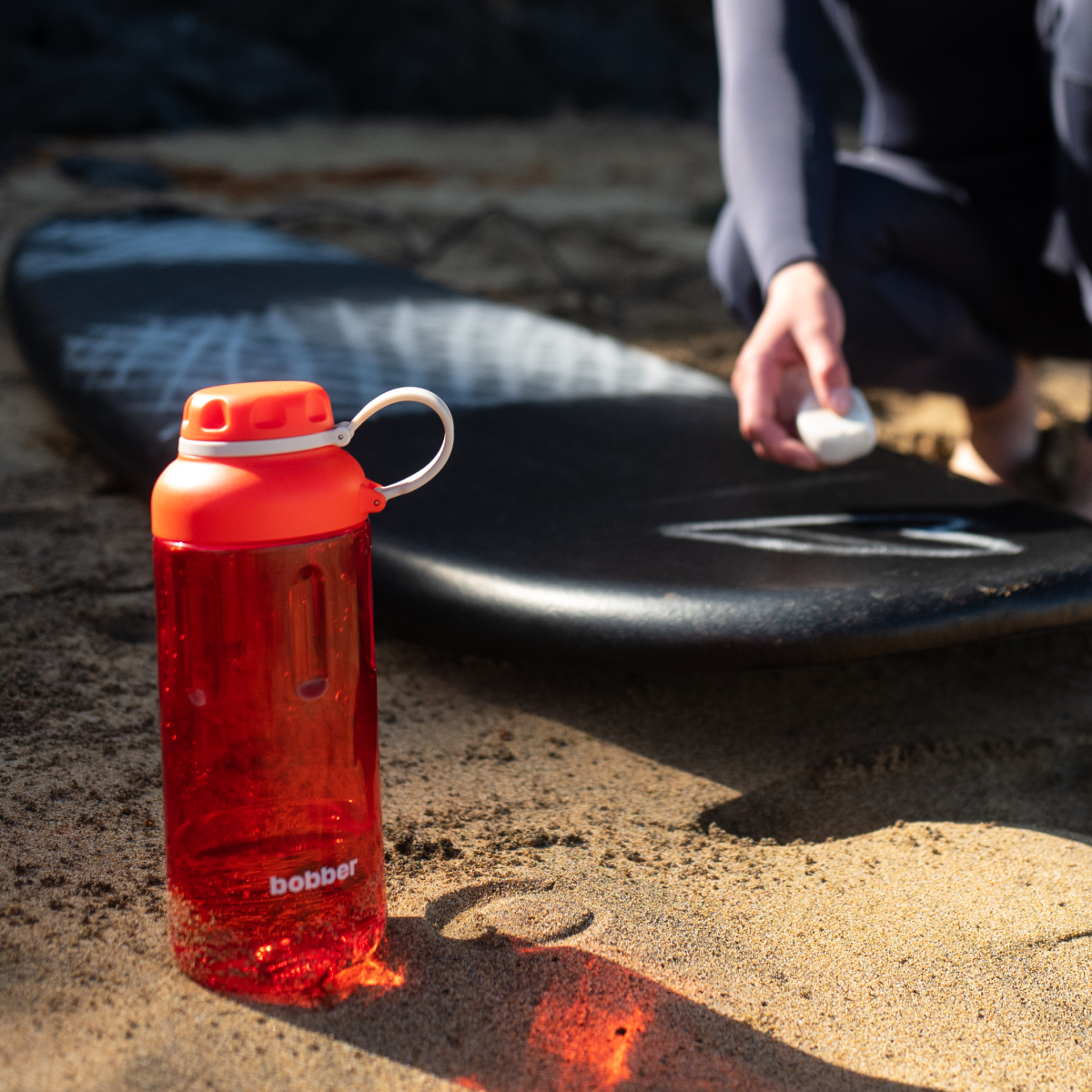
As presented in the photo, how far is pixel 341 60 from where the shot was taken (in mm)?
9109

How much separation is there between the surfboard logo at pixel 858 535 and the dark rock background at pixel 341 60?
6.35 metres

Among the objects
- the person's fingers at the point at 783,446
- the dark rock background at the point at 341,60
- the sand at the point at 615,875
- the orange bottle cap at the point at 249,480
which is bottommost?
the sand at the point at 615,875

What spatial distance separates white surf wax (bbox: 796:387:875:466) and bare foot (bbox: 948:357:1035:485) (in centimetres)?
67

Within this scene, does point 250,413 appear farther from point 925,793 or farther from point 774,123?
point 774,123

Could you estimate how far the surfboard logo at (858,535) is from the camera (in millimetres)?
1102

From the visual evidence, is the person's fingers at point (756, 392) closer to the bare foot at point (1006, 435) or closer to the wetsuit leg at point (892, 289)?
the wetsuit leg at point (892, 289)

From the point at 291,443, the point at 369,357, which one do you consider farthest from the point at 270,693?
the point at 369,357

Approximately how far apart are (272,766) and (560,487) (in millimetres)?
606

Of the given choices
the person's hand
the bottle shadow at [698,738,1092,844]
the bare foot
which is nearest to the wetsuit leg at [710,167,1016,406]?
the bare foot

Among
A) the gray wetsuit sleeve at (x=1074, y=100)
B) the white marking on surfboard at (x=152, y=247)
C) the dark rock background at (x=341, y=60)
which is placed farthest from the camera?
the dark rock background at (x=341, y=60)

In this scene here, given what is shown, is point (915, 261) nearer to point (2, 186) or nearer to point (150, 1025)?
point (150, 1025)

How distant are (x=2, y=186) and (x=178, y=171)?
0.87 m

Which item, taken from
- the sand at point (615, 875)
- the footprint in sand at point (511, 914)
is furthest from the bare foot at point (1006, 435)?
the footprint in sand at point (511, 914)

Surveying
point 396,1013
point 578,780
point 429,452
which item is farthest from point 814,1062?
point 429,452
